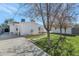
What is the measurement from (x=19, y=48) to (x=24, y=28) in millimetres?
218

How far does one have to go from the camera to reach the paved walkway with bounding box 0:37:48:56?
324cm

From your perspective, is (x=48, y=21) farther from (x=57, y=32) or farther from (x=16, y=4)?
(x=16, y=4)

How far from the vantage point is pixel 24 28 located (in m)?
3.28

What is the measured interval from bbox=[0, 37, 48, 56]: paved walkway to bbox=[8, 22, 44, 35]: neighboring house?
0.08 meters

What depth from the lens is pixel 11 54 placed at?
3236 millimetres

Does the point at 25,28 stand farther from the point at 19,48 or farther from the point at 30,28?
the point at 19,48

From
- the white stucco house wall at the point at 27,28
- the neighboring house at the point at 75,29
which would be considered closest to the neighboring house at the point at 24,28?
the white stucco house wall at the point at 27,28

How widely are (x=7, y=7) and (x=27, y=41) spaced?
414 mm

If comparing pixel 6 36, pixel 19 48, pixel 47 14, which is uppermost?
pixel 47 14

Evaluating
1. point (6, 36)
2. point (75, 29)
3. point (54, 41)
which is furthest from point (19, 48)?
point (75, 29)

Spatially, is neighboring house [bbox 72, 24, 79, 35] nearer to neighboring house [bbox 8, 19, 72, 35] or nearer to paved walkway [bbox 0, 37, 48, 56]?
neighboring house [bbox 8, 19, 72, 35]

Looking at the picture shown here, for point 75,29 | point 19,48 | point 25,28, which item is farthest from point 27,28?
point 75,29

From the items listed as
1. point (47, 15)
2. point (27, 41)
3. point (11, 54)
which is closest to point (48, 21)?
point (47, 15)

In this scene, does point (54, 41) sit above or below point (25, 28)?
below
